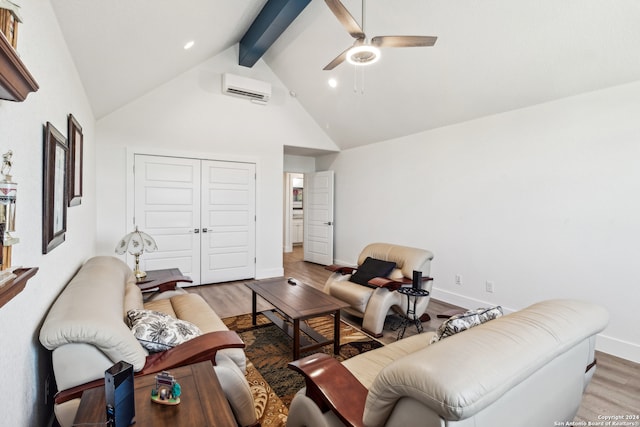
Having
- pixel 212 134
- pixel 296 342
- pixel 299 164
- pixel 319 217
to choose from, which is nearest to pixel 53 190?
pixel 296 342

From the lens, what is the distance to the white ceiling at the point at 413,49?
2.36m

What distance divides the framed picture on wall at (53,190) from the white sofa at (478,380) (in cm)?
140

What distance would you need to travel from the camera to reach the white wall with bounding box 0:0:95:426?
1.06 meters

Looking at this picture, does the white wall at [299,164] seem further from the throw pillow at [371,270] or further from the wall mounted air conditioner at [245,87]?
the throw pillow at [371,270]

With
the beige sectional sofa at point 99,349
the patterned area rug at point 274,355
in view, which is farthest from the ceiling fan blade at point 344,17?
the patterned area rug at point 274,355

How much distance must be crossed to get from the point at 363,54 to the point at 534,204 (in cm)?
257

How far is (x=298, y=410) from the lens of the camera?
4.84 ft

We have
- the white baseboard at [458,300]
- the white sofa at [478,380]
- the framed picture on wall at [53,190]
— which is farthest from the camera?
the white baseboard at [458,300]

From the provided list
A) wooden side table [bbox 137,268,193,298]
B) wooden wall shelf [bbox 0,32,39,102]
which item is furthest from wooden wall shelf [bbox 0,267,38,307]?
A: wooden side table [bbox 137,268,193,298]

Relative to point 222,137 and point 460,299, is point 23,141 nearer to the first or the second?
point 222,137

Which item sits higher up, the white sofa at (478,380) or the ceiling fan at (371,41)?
the ceiling fan at (371,41)

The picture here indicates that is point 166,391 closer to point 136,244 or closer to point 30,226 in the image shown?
point 30,226

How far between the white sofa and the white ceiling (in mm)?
2392

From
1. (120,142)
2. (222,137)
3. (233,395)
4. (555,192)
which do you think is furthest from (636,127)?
(120,142)
